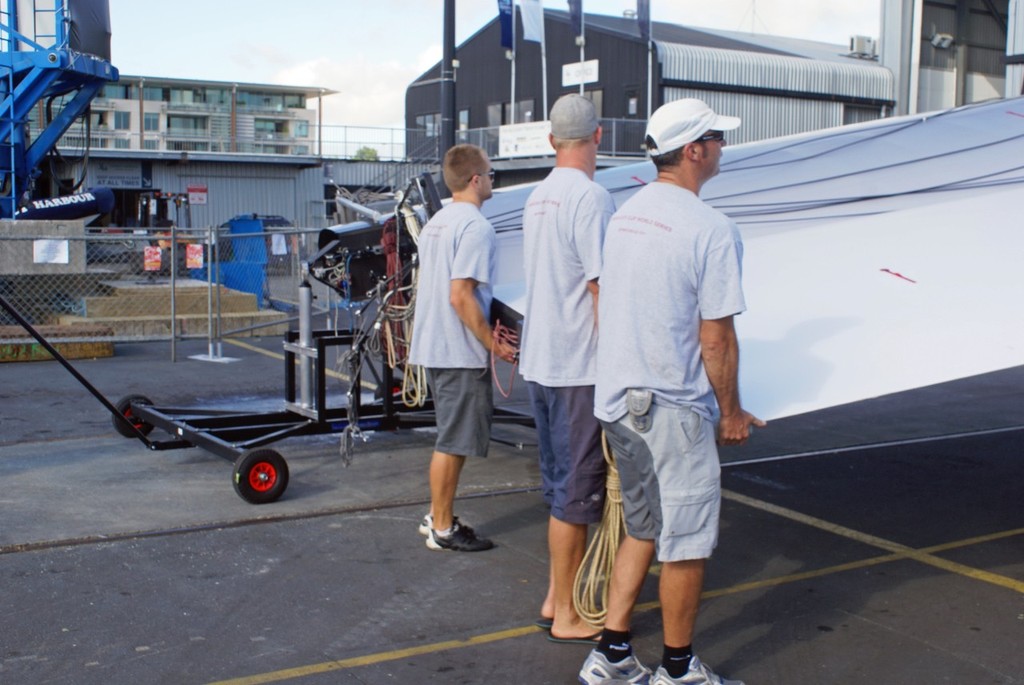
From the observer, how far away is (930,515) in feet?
22.9

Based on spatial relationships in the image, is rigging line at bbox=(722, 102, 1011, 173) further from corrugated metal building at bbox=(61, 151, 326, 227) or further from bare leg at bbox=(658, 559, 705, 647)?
corrugated metal building at bbox=(61, 151, 326, 227)

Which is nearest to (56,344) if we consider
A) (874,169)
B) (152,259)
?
(152,259)

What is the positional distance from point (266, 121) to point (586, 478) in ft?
195

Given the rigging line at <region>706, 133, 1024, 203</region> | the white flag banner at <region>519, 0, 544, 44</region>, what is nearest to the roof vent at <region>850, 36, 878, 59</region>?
the white flag banner at <region>519, 0, 544, 44</region>

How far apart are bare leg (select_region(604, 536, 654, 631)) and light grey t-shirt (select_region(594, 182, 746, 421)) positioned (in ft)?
1.68

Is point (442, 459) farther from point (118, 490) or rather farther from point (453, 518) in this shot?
point (118, 490)

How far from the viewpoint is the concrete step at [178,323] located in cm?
1561

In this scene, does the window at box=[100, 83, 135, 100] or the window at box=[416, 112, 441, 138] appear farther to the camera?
the window at box=[100, 83, 135, 100]

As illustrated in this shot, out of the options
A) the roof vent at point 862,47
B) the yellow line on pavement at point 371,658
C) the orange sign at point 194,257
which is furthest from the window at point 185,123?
the yellow line on pavement at point 371,658

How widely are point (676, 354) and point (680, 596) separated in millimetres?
843

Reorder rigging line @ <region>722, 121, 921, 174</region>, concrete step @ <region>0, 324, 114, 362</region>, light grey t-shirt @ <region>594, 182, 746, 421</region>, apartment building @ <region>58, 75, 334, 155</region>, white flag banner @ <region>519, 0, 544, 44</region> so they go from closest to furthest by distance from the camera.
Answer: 1. light grey t-shirt @ <region>594, 182, 746, 421</region>
2. rigging line @ <region>722, 121, 921, 174</region>
3. concrete step @ <region>0, 324, 114, 362</region>
4. white flag banner @ <region>519, 0, 544, 44</region>
5. apartment building @ <region>58, 75, 334, 155</region>

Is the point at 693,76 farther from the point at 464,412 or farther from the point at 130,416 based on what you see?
the point at 464,412

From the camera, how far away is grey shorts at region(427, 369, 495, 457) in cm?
595

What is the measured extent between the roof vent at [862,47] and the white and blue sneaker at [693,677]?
48.2m
